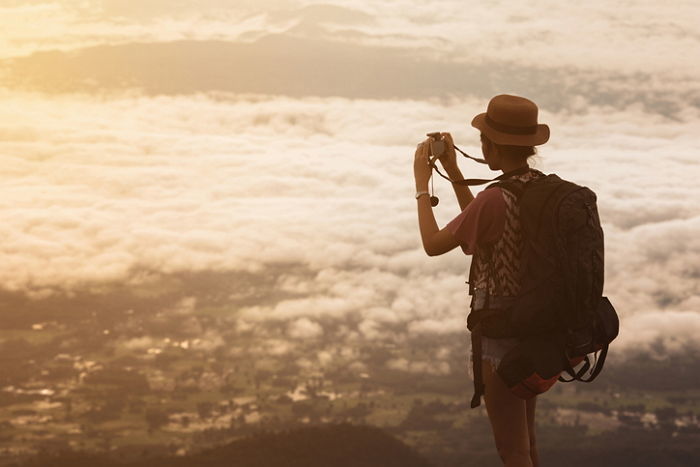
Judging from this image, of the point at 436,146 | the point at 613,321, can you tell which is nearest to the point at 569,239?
the point at 613,321

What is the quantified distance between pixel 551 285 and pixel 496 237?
444 mm

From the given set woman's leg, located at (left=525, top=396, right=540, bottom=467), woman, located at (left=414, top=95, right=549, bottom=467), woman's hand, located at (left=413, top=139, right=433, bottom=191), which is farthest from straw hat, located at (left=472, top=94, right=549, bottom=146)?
woman's leg, located at (left=525, top=396, right=540, bottom=467)

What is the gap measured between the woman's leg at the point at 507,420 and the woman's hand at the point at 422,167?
117 cm

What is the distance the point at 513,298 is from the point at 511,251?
282mm

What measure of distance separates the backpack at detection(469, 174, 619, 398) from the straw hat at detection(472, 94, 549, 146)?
1.03 feet

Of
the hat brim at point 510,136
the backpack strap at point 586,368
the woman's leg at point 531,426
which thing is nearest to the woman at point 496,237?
the hat brim at point 510,136

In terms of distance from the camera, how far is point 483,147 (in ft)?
22.2

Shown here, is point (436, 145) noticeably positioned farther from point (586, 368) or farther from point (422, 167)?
point (586, 368)

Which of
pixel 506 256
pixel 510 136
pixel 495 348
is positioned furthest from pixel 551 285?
pixel 510 136

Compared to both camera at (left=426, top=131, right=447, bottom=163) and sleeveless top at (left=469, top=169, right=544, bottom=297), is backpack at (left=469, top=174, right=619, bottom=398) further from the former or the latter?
camera at (left=426, top=131, right=447, bottom=163)

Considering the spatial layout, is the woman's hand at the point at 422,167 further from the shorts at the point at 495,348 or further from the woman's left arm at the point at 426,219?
the shorts at the point at 495,348

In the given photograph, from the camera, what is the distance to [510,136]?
6.66 meters

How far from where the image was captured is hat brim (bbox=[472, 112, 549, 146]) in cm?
664

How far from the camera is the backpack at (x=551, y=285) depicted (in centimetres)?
630
